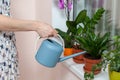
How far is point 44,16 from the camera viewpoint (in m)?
1.84

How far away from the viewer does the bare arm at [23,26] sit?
3.52 ft

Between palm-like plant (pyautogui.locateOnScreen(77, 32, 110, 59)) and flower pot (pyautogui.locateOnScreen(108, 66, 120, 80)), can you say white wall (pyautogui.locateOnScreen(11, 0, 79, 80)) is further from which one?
flower pot (pyautogui.locateOnScreen(108, 66, 120, 80))

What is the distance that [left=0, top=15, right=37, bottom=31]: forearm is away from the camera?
3.51 ft

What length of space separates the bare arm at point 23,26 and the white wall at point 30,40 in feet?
2.11

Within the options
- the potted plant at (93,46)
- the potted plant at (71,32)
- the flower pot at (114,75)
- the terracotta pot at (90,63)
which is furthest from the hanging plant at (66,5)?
the flower pot at (114,75)

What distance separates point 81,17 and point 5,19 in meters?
0.55

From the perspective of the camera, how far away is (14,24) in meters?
1.08

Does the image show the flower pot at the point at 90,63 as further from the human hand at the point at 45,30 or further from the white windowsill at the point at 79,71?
the human hand at the point at 45,30

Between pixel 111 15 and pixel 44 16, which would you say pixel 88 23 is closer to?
pixel 111 15

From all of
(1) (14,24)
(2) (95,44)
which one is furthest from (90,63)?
(1) (14,24)

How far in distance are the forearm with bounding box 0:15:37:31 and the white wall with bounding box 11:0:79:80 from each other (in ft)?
2.11

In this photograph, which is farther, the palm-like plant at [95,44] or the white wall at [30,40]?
the white wall at [30,40]

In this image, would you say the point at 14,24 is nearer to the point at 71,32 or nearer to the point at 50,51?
the point at 50,51

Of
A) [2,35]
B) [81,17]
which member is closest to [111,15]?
[81,17]
